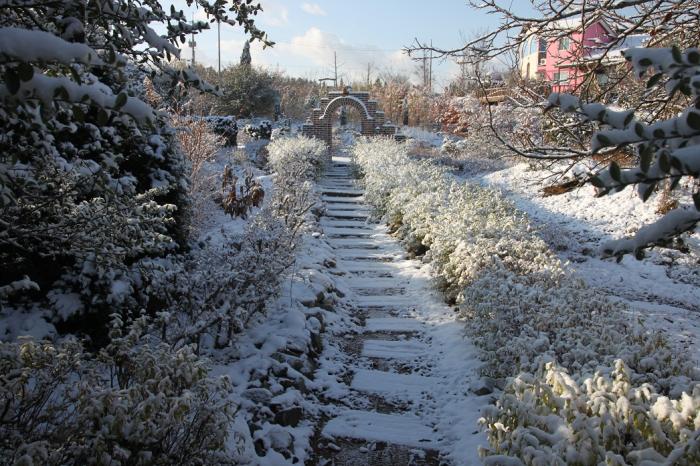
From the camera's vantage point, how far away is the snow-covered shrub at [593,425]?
2.17 meters

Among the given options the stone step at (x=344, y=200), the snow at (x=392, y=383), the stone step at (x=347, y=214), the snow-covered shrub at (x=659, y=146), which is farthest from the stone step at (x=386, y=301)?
the stone step at (x=344, y=200)

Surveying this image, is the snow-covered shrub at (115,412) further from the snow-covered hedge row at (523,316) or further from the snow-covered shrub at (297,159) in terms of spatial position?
the snow-covered shrub at (297,159)

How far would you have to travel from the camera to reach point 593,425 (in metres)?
2.27

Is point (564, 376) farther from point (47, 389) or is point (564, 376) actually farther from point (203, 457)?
point (47, 389)

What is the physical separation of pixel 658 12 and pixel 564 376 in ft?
7.46

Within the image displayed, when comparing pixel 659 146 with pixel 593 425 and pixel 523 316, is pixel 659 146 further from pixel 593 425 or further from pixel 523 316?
pixel 523 316

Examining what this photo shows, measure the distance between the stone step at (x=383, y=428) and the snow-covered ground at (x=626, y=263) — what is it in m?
1.79

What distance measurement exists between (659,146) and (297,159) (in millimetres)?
12213

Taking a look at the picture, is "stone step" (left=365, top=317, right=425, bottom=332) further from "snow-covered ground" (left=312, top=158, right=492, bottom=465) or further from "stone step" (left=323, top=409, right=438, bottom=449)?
"stone step" (left=323, top=409, right=438, bottom=449)

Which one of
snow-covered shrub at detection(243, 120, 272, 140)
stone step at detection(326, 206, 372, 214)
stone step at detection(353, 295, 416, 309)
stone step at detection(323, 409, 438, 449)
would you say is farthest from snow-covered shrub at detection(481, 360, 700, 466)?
snow-covered shrub at detection(243, 120, 272, 140)

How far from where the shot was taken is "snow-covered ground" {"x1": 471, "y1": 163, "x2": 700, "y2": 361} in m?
5.58

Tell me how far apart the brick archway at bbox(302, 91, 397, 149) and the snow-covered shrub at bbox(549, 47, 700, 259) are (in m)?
18.6

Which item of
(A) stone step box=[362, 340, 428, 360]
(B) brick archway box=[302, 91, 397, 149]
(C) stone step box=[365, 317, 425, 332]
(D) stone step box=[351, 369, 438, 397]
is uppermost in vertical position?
(B) brick archway box=[302, 91, 397, 149]

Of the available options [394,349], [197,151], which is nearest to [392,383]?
[394,349]
